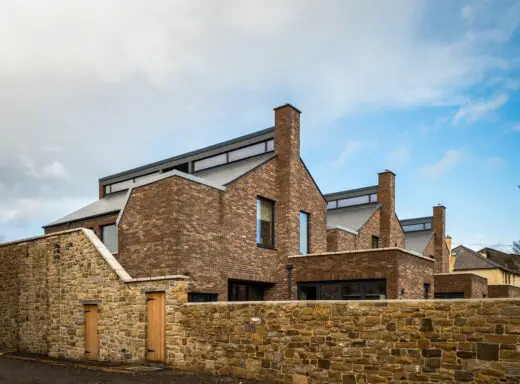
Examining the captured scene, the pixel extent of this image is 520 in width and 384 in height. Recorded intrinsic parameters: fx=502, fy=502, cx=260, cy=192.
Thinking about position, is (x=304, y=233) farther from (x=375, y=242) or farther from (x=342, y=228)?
(x=375, y=242)

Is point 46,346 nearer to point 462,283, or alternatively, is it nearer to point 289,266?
point 289,266

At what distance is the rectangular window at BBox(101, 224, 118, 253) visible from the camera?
2288 cm

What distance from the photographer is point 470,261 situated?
48094 mm

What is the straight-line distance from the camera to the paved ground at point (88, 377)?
11.8m

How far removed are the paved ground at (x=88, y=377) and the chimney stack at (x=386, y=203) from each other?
18476 millimetres

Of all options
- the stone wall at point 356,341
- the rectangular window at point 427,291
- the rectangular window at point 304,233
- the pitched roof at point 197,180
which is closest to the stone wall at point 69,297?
the stone wall at point 356,341

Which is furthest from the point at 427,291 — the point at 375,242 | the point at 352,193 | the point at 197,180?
the point at 197,180

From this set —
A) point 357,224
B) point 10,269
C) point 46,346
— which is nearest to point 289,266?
point 357,224

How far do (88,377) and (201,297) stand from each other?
528 centimetres

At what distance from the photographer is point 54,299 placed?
18.1 m

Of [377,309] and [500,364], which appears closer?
[500,364]

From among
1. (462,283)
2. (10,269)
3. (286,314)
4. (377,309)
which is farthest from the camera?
(462,283)

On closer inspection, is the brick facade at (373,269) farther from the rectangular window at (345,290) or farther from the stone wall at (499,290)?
the stone wall at (499,290)

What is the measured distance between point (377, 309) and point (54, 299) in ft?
41.2
